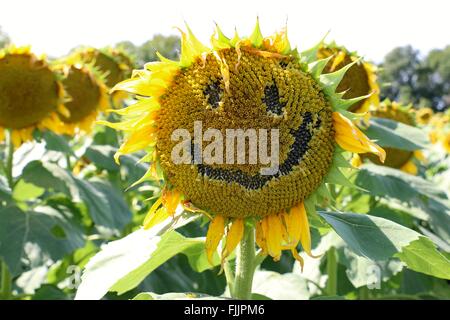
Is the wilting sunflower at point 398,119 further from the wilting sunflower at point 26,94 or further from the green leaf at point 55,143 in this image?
the wilting sunflower at point 26,94

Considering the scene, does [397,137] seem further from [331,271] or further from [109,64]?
[109,64]

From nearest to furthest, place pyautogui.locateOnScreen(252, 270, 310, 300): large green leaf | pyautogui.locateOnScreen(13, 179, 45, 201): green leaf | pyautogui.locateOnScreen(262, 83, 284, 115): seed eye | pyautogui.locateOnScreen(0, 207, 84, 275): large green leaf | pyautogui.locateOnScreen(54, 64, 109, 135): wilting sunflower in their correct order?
pyautogui.locateOnScreen(262, 83, 284, 115): seed eye
pyautogui.locateOnScreen(252, 270, 310, 300): large green leaf
pyautogui.locateOnScreen(0, 207, 84, 275): large green leaf
pyautogui.locateOnScreen(13, 179, 45, 201): green leaf
pyautogui.locateOnScreen(54, 64, 109, 135): wilting sunflower

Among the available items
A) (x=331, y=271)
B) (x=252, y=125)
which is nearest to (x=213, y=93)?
(x=252, y=125)

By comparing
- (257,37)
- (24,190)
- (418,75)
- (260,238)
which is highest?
(257,37)

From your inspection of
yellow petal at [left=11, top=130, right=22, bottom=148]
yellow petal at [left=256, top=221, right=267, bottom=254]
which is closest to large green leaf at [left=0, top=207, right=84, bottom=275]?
yellow petal at [left=11, top=130, right=22, bottom=148]

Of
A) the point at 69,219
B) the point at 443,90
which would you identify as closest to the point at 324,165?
the point at 69,219

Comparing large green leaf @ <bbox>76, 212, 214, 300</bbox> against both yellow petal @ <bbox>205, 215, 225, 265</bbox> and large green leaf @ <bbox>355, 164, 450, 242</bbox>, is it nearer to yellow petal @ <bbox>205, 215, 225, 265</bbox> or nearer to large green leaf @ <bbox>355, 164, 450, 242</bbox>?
yellow petal @ <bbox>205, 215, 225, 265</bbox>

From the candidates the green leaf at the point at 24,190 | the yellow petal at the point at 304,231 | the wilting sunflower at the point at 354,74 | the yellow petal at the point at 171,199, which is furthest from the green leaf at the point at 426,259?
the green leaf at the point at 24,190
